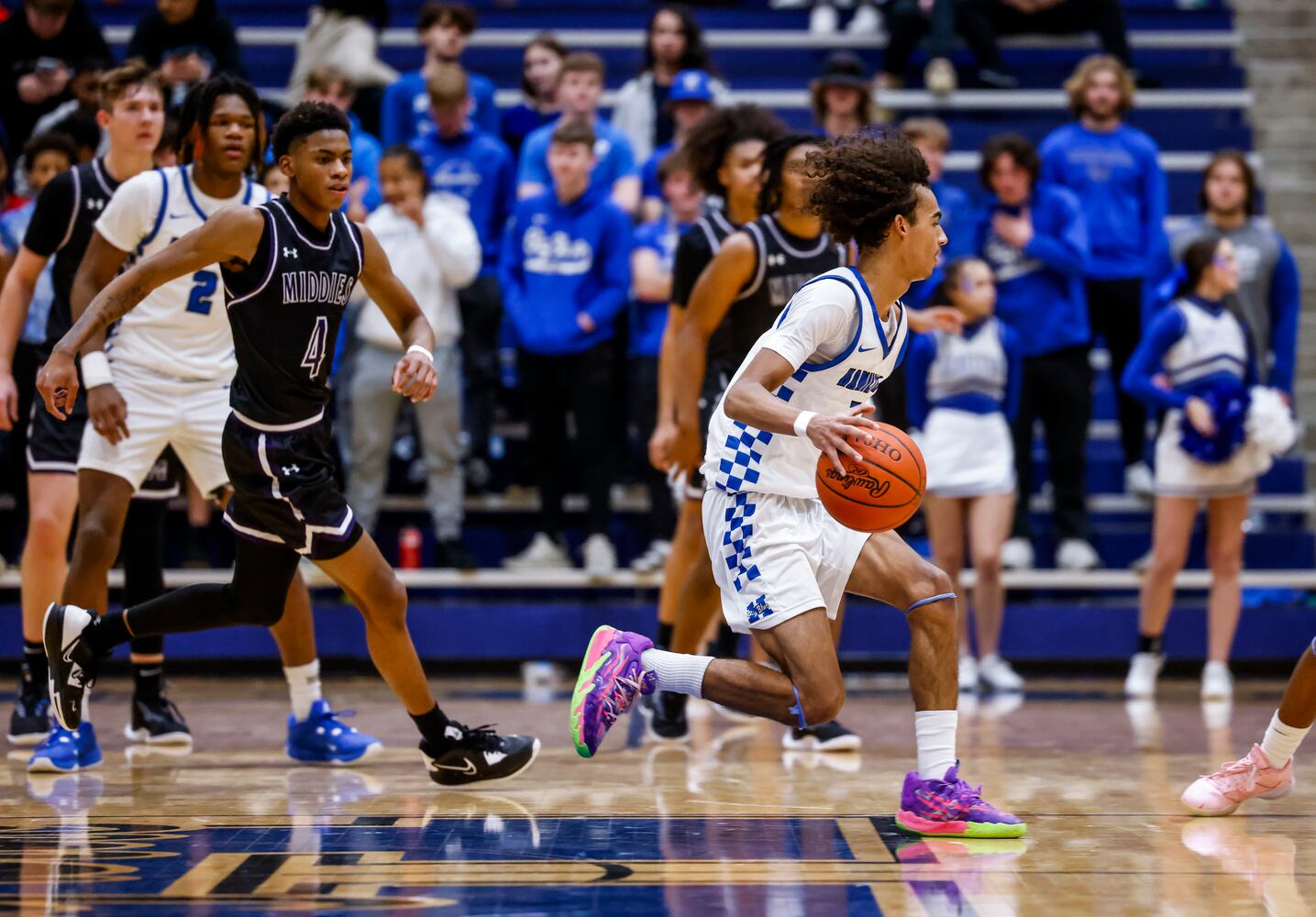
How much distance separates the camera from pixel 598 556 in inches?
314

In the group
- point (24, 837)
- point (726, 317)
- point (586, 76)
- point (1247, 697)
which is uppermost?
point (586, 76)

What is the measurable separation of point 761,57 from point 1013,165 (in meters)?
3.89

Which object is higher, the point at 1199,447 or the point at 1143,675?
the point at 1199,447

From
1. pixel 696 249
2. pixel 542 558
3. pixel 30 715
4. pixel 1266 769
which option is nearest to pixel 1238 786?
pixel 1266 769

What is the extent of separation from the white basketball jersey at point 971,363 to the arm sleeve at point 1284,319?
1382mm

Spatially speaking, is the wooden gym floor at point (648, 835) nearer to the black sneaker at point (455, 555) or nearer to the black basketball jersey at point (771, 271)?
the black basketball jersey at point (771, 271)

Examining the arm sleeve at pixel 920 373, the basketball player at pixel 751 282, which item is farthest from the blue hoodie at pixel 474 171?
the basketball player at pixel 751 282

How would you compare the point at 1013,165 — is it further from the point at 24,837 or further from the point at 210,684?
the point at 24,837

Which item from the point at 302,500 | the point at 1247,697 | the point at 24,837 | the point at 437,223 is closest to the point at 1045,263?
the point at 1247,697

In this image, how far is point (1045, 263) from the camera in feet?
26.6

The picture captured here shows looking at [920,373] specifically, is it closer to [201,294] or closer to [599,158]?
[599,158]

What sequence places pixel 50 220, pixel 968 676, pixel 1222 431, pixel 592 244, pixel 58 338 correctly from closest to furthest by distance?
1. pixel 50 220
2. pixel 58 338
3. pixel 1222 431
4. pixel 968 676
5. pixel 592 244

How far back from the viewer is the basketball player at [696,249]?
5734 mm

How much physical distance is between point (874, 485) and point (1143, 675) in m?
4.19
